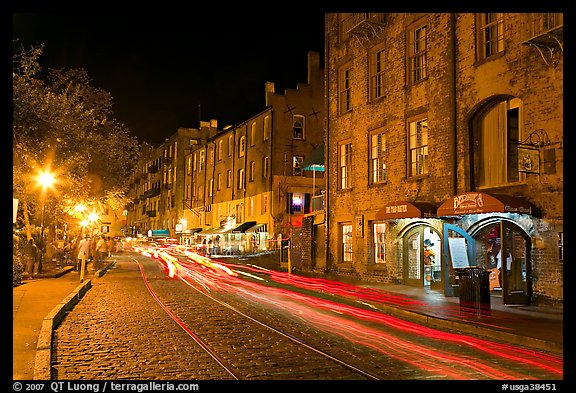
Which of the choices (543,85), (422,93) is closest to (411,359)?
(543,85)

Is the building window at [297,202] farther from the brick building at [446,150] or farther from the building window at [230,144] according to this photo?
the brick building at [446,150]

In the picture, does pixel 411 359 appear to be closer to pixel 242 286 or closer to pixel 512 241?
pixel 512 241

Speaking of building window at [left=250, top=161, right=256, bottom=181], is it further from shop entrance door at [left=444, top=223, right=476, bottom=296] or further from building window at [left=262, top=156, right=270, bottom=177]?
shop entrance door at [left=444, top=223, right=476, bottom=296]

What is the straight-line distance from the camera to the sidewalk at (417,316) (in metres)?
9.25

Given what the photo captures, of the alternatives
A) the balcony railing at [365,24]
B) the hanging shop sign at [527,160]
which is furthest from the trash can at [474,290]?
the balcony railing at [365,24]

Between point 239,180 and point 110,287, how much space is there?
28.5m

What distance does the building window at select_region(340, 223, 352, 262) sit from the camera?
23.9 meters

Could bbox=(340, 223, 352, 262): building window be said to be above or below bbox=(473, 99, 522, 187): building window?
below

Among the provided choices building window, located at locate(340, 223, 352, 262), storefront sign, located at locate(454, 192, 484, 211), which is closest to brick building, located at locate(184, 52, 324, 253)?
building window, located at locate(340, 223, 352, 262)

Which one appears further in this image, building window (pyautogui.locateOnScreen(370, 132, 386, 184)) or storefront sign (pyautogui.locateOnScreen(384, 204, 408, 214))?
building window (pyautogui.locateOnScreen(370, 132, 386, 184))

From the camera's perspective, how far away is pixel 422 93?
19.2 m

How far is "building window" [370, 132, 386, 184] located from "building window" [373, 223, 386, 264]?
1.82 m

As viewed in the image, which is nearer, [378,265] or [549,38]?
[549,38]

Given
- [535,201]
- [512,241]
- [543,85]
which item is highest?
[543,85]
